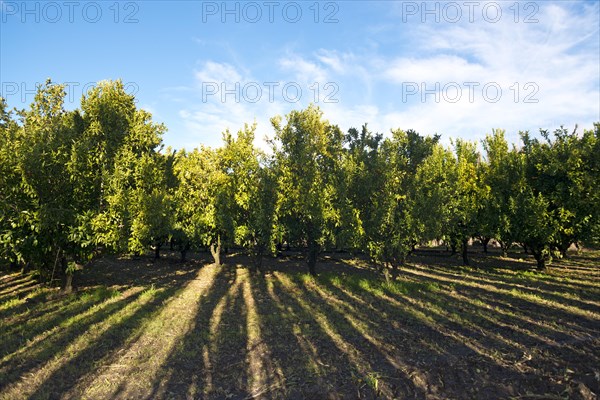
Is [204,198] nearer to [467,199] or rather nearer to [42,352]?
[42,352]

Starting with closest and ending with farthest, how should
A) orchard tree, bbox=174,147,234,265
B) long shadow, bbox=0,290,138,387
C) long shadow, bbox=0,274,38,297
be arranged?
long shadow, bbox=0,290,138,387, long shadow, bbox=0,274,38,297, orchard tree, bbox=174,147,234,265

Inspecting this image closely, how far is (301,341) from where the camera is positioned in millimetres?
10516

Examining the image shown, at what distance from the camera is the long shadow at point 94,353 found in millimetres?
7703

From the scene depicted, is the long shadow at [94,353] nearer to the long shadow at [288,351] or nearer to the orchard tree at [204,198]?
the long shadow at [288,351]

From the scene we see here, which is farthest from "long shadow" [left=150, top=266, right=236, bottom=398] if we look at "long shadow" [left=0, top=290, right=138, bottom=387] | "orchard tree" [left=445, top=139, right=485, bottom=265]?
"orchard tree" [left=445, top=139, right=485, bottom=265]

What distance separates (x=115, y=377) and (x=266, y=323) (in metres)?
5.34

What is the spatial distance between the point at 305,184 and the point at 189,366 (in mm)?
16047

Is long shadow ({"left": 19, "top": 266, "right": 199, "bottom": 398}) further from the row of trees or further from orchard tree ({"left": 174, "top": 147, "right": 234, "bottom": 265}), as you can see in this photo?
orchard tree ({"left": 174, "top": 147, "right": 234, "bottom": 265})

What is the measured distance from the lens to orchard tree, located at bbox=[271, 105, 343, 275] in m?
22.6

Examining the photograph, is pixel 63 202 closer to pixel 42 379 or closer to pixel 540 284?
pixel 42 379

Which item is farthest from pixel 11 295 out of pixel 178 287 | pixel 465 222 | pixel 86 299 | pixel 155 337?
pixel 465 222

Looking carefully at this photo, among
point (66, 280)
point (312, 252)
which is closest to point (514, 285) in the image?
point (312, 252)

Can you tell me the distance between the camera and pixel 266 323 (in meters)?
12.5

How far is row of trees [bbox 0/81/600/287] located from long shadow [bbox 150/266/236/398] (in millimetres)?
6135
